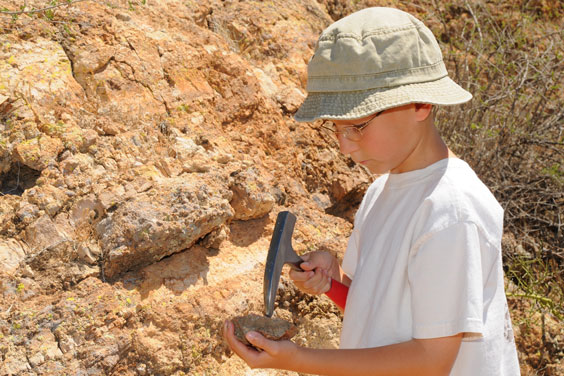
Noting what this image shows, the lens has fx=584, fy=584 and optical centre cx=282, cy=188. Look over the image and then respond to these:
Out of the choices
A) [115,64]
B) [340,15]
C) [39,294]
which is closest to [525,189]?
[340,15]

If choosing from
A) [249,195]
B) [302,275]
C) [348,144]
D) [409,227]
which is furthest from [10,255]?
[409,227]

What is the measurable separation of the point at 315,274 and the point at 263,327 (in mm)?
254

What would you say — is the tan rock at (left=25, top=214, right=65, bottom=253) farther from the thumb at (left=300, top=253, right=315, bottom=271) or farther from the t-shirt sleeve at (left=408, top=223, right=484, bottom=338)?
the t-shirt sleeve at (left=408, top=223, right=484, bottom=338)

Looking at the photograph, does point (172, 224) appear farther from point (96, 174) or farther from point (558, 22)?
point (558, 22)

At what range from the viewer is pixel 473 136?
4.02 meters

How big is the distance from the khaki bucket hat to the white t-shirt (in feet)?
0.73

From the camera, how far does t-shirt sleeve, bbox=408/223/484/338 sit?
4.08ft

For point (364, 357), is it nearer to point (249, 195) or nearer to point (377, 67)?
point (377, 67)

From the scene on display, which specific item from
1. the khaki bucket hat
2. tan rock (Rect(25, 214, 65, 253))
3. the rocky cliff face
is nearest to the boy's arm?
the khaki bucket hat

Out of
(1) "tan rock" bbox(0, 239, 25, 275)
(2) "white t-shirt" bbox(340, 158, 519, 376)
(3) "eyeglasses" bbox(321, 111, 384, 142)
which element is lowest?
(1) "tan rock" bbox(0, 239, 25, 275)

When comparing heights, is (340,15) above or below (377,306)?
below

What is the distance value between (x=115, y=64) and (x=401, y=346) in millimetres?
1738

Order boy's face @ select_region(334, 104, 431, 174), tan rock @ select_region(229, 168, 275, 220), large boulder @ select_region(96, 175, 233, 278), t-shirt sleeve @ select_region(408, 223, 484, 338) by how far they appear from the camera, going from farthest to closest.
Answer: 1. tan rock @ select_region(229, 168, 275, 220)
2. large boulder @ select_region(96, 175, 233, 278)
3. boy's face @ select_region(334, 104, 431, 174)
4. t-shirt sleeve @ select_region(408, 223, 484, 338)

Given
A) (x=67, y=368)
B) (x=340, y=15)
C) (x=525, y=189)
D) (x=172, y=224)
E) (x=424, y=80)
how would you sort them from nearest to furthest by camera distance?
(x=424, y=80) < (x=67, y=368) < (x=172, y=224) < (x=525, y=189) < (x=340, y=15)
